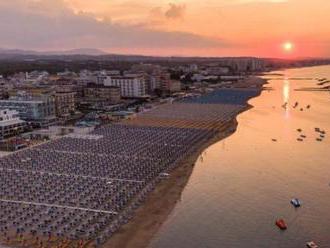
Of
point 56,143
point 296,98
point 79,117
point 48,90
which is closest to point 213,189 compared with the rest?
point 56,143

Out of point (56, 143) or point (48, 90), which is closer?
point (56, 143)

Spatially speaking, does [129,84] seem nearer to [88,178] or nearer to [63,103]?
[63,103]

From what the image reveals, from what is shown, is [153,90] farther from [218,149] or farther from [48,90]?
[218,149]

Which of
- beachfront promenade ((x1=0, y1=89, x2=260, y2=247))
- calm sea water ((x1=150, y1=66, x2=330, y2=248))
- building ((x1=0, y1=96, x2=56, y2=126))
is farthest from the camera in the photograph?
building ((x1=0, y1=96, x2=56, y2=126))

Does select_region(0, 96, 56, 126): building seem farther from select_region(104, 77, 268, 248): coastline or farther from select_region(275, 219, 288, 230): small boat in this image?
select_region(275, 219, 288, 230): small boat

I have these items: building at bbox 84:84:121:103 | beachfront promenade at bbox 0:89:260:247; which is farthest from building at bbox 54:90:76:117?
building at bbox 84:84:121:103
